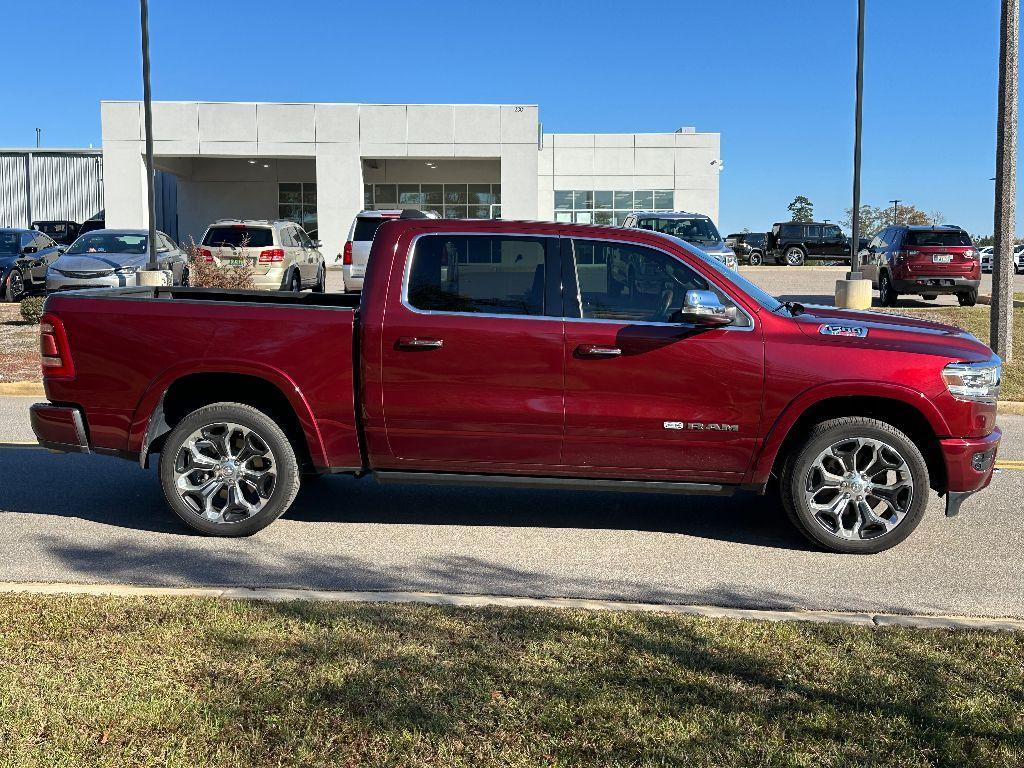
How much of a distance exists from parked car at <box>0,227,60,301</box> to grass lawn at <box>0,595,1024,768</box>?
21100mm

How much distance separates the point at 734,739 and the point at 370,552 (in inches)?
120

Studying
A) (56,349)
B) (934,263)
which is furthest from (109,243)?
(56,349)

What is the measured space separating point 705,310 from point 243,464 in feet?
9.42

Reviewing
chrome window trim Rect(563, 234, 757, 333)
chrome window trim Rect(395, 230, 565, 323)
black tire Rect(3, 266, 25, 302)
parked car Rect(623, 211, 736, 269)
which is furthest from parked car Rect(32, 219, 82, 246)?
chrome window trim Rect(563, 234, 757, 333)

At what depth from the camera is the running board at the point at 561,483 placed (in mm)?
6277

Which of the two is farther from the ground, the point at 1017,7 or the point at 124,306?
the point at 1017,7

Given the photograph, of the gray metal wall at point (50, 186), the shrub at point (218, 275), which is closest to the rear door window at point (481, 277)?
the shrub at point (218, 275)

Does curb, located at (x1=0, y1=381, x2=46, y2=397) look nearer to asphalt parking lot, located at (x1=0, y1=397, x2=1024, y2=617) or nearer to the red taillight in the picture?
asphalt parking lot, located at (x1=0, y1=397, x2=1024, y2=617)

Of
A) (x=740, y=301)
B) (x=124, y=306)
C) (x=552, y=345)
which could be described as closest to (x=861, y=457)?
(x=740, y=301)

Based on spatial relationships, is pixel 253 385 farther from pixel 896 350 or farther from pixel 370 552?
pixel 896 350

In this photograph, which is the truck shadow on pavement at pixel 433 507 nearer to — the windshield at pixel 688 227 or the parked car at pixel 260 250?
the parked car at pixel 260 250

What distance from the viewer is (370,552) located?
6164 millimetres

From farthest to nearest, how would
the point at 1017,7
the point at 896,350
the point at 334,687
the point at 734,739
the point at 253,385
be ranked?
1. the point at 1017,7
2. the point at 253,385
3. the point at 896,350
4. the point at 334,687
5. the point at 734,739

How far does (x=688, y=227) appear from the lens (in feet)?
79.8
